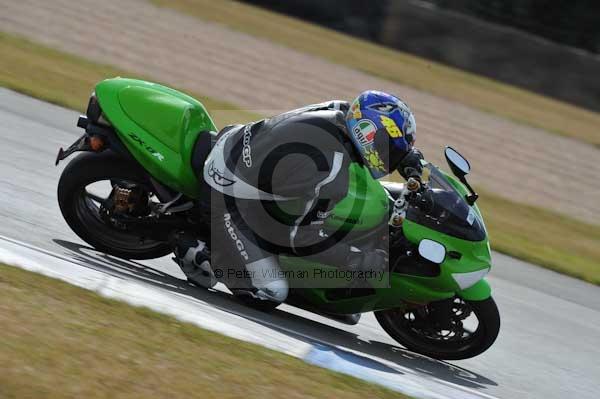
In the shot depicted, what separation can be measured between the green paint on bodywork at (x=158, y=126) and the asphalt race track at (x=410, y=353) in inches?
24.7

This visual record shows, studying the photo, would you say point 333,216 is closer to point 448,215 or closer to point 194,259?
point 448,215

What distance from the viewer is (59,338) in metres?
3.94

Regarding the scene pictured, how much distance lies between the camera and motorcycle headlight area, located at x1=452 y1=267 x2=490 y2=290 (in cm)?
529

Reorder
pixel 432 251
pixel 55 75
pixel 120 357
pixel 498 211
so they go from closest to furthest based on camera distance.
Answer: pixel 120 357 → pixel 432 251 → pixel 498 211 → pixel 55 75

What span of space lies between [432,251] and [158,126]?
1886 mm

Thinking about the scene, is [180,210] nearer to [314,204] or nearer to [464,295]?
[314,204]

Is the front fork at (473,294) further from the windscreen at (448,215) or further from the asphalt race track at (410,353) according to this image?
the asphalt race track at (410,353)

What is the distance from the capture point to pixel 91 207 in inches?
231

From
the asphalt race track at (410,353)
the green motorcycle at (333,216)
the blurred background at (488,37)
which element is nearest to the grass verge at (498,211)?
the asphalt race track at (410,353)

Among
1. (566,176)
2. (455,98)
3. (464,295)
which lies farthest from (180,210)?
(455,98)

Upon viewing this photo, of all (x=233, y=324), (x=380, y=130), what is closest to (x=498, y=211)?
(x=380, y=130)

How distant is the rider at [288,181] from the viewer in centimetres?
519

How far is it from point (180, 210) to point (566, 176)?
8243 millimetres

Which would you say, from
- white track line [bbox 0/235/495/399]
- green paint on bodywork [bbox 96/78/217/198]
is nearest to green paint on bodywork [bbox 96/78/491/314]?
green paint on bodywork [bbox 96/78/217/198]
